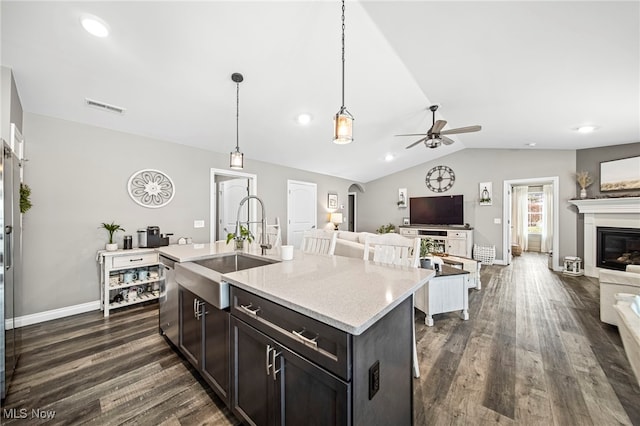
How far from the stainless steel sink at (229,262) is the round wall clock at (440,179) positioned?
6.45 metres

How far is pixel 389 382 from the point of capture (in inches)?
44.9

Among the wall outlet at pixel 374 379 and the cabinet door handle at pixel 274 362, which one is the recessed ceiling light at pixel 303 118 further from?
the wall outlet at pixel 374 379

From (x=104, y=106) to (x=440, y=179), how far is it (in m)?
7.29

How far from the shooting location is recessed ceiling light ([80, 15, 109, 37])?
1823mm

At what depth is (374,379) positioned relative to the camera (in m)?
1.00

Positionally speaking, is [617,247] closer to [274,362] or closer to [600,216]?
[600,216]

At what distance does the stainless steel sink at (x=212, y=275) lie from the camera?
147 cm

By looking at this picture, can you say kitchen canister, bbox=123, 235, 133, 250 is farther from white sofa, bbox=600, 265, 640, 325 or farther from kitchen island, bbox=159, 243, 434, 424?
white sofa, bbox=600, 265, 640, 325

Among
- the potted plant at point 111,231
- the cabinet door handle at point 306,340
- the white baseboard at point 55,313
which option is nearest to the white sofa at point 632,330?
the cabinet door handle at point 306,340

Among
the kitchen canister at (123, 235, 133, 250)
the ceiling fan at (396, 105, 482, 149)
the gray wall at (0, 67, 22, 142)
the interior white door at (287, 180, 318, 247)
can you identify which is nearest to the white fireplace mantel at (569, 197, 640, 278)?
the ceiling fan at (396, 105, 482, 149)

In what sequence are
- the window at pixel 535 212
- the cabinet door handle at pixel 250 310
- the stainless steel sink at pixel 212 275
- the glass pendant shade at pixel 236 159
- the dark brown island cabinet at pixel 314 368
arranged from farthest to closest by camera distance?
1. the window at pixel 535 212
2. the glass pendant shade at pixel 236 159
3. the stainless steel sink at pixel 212 275
4. the cabinet door handle at pixel 250 310
5. the dark brown island cabinet at pixel 314 368

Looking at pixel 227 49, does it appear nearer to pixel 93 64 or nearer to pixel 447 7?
pixel 93 64

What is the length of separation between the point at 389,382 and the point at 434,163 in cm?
707

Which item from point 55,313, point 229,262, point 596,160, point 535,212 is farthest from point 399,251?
point 535,212
